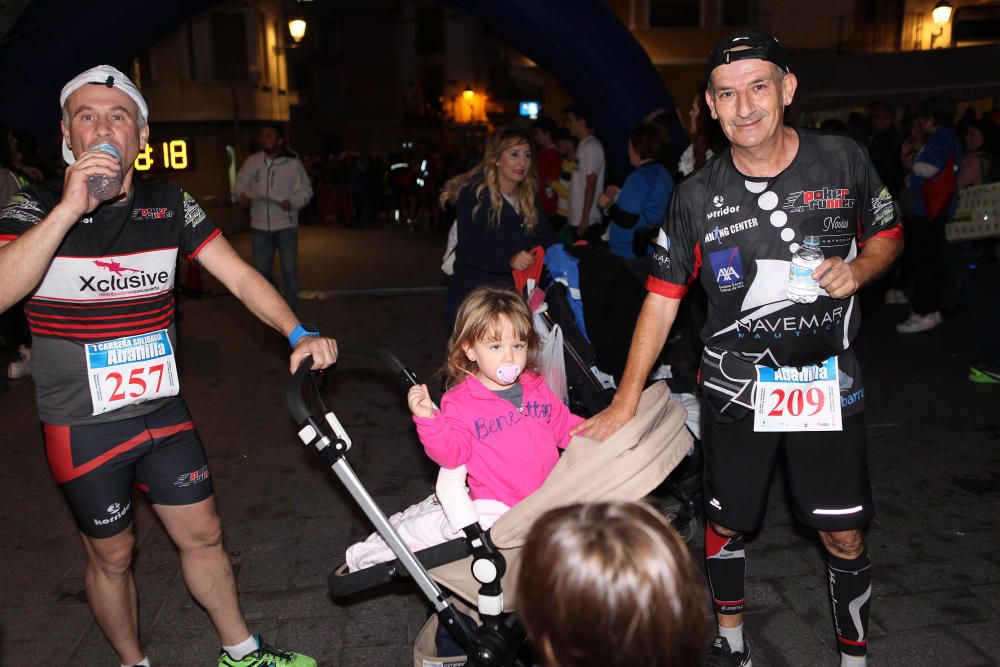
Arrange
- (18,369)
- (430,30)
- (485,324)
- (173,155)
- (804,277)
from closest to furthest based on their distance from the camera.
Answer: (804,277) → (485,324) → (18,369) → (173,155) → (430,30)

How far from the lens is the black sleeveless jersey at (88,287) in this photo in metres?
2.67

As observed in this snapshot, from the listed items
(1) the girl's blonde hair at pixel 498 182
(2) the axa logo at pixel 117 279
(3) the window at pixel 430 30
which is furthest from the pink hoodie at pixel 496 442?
(3) the window at pixel 430 30

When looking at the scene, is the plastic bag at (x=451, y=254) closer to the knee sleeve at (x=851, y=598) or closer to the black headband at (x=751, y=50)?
the black headband at (x=751, y=50)

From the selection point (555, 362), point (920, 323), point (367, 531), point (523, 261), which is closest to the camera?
point (555, 362)

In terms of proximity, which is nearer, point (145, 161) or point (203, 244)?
point (203, 244)

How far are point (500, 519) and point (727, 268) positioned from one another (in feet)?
3.77

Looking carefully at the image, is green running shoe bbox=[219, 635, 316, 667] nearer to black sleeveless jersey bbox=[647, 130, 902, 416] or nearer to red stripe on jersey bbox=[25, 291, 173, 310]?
red stripe on jersey bbox=[25, 291, 173, 310]

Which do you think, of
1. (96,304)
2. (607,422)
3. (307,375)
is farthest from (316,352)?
(607,422)

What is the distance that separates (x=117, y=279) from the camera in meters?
2.76

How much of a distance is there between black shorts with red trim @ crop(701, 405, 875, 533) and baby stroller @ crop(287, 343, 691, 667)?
1.18 feet

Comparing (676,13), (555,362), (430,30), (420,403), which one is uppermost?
(430,30)

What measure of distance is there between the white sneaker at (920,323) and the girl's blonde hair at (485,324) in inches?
256

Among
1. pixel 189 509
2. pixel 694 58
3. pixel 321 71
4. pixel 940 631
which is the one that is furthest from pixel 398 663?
pixel 321 71

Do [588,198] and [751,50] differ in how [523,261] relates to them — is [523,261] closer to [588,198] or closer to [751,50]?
[751,50]
